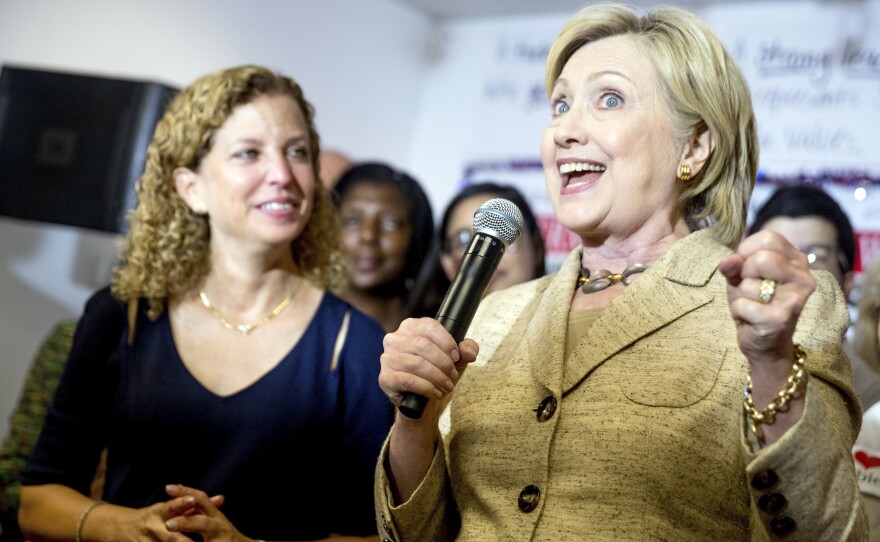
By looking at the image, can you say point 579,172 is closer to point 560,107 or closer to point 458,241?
point 560,107

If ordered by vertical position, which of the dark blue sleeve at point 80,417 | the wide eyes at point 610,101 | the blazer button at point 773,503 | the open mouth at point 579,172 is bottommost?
the dark blue sleeve at point 80,417

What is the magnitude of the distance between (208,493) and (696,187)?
1249 millimetres

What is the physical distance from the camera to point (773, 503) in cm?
118

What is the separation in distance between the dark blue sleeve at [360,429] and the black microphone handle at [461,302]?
801 millimetres

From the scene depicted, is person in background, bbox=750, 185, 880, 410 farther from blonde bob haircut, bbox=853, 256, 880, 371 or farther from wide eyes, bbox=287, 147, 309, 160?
wide eyes, bbox=287, 147, 309, 160

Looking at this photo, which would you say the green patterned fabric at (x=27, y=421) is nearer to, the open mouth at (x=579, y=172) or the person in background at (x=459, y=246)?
the person in background at (x=459, y=246)

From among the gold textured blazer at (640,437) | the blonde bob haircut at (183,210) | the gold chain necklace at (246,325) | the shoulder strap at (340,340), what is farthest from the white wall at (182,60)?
the gold textured blazer at (640,437)

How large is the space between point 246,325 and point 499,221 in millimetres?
1011

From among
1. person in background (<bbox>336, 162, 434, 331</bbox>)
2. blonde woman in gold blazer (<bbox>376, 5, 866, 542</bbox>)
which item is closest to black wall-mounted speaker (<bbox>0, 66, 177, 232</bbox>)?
person in background (<bbox>336, 162, 434, 331</bbox>)

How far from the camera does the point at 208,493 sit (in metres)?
2.08

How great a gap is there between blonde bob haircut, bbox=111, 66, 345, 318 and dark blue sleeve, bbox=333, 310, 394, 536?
30cm

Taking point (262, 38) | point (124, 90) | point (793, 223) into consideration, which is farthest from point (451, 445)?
point (262, 38)

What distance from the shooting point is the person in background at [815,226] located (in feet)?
10.4

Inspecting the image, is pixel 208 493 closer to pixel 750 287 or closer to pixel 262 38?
pixel 750 287
